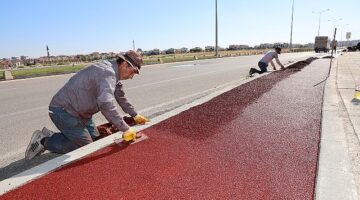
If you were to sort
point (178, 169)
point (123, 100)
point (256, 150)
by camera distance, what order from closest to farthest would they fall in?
point (178, 169), point (256, 150), point (123, 100)

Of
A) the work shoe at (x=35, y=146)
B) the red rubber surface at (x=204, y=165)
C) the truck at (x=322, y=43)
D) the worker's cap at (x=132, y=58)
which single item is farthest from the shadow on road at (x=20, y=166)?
the truck at (x=322, y=43)

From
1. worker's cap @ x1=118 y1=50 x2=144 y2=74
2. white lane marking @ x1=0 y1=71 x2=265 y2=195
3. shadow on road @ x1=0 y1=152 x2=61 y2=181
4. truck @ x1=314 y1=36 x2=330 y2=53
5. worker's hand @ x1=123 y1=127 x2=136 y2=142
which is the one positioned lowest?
truck @ x1=314 y1=36 x2=330 y2=53

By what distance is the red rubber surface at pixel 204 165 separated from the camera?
3.36 metres

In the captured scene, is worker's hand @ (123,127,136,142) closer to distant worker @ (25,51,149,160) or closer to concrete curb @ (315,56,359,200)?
distant worker @ (25,51,149,160)

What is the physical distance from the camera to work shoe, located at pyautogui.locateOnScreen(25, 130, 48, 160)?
4684mm

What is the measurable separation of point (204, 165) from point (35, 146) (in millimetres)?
2220

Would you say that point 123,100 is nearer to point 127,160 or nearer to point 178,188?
point 127,160

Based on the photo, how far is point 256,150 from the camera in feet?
14.8

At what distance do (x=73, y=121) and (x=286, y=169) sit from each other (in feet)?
8.38

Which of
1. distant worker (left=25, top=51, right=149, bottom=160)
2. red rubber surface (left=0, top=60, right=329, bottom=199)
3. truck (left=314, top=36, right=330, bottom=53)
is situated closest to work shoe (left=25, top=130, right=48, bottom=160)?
distant worker (left=25, top=51, right=149, bottom=160)

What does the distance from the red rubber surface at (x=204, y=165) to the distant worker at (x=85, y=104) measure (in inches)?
19.0

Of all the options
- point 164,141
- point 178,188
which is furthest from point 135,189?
point 164,141

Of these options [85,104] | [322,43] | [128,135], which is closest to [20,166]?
[85,104]

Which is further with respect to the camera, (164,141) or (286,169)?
(164,141)
